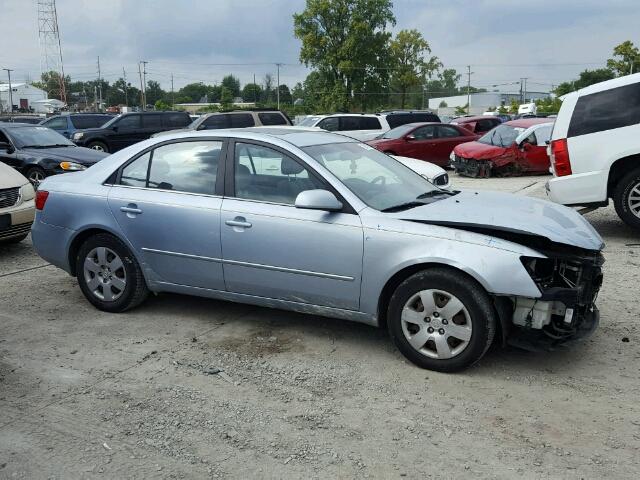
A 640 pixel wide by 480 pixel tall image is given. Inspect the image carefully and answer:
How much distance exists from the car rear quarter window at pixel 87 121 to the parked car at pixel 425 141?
39.4ft

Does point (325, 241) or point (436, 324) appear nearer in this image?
point (436, 324)

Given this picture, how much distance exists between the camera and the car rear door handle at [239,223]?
182 inches

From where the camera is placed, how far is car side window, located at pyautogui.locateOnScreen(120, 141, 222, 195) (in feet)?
16.3

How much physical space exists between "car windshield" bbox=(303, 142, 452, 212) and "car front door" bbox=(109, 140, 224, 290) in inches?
35.6

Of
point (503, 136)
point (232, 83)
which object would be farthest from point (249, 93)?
point (503, 136)

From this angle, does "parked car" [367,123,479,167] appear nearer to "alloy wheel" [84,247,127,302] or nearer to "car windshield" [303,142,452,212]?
"car windshield" [303,142,452,212]

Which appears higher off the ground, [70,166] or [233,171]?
[233,171]

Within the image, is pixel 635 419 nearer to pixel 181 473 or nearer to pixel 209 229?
pixel 181 473

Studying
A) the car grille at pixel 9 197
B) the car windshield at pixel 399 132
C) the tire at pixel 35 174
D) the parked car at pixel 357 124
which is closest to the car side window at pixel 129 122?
the parked car at pixel 357 124

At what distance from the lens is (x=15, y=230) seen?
24.9ft

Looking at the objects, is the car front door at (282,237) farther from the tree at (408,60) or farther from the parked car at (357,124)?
the tree at (408,60)

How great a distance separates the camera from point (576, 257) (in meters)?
3.98

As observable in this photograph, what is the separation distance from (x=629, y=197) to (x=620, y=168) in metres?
0.39

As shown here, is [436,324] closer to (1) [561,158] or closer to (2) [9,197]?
(1) [561,158]
